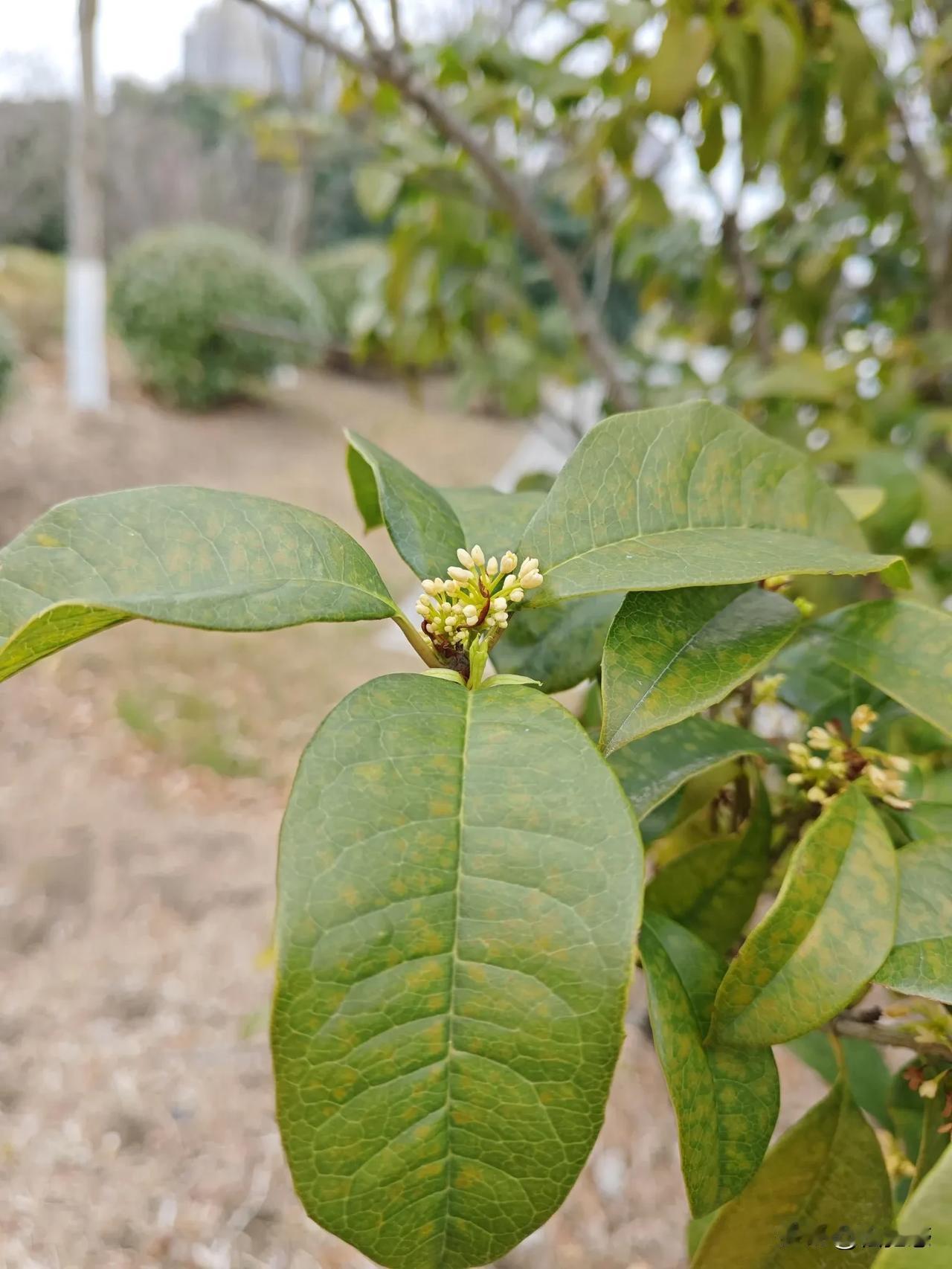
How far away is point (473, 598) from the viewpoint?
51 cm

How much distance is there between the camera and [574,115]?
2.05 meters

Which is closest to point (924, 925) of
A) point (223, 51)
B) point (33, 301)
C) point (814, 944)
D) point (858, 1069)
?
point (814, 944)

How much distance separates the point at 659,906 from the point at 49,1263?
96cm

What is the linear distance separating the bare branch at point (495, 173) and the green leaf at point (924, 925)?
1206 millimetres

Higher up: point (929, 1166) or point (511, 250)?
point (511, 250)

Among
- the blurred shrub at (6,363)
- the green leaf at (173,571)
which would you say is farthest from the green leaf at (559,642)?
the blurred shrub at (6,363)

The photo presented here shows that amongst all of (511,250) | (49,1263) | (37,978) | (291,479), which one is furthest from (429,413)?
(49,1263)

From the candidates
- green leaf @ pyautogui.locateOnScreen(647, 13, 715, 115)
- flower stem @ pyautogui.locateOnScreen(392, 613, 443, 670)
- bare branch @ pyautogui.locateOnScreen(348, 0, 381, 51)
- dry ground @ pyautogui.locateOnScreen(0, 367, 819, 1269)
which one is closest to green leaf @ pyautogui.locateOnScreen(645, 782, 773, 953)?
flower stem @ pyautogui.locateOnScreen(392, 613, 443, 670)

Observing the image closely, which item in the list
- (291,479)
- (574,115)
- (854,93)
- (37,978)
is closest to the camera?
(854,93)

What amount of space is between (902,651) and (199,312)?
288 inches

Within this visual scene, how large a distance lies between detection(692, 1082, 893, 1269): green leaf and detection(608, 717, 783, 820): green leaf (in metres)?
0.30

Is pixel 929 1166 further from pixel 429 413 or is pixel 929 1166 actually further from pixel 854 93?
pixel 429 413

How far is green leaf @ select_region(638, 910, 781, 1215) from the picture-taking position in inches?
18.0

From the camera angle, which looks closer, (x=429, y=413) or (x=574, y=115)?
(x=574, y=115)
